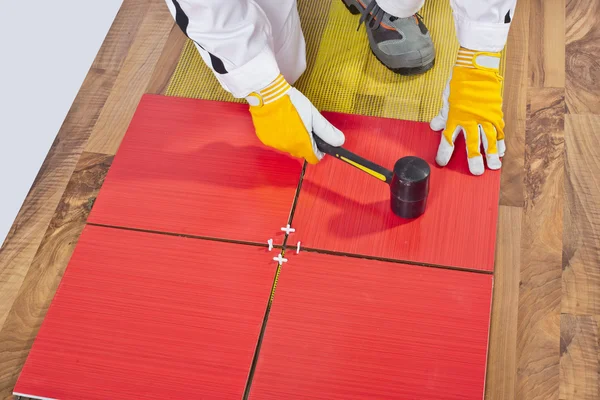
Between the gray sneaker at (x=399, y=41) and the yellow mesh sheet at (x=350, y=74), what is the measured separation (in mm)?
41

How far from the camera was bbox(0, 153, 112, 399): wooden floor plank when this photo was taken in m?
2.04

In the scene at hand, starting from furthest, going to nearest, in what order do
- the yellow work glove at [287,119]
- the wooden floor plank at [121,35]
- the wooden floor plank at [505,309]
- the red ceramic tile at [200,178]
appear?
the wooden floor plank at [121,35] → the red ceramic tile at [200,178] → the yellow work glove at [287,119] → the wooden floor plank at [505,309]

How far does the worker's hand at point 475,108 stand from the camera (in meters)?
2.03

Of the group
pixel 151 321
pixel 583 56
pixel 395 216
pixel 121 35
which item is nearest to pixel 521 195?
pixel 395 216

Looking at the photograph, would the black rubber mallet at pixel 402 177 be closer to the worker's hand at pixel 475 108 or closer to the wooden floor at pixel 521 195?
the worker's hand at pixel 475 108

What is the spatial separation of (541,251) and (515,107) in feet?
1.99

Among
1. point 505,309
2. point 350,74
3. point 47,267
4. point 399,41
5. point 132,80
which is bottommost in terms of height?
point 47,267

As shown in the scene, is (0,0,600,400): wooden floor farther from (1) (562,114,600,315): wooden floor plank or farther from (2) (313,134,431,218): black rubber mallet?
(2) (313,134,431,218): black rubber mallet

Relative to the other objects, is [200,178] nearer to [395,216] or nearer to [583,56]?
[395,216]

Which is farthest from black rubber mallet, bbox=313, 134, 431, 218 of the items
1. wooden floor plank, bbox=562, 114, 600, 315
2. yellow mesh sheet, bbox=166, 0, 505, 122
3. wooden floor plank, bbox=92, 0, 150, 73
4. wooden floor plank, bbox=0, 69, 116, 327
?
wooden floor plank, bbox=92, 0, 150, 73

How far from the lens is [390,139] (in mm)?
2236

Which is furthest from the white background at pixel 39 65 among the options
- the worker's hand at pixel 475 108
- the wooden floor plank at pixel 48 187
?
the worker's hand at pixel 475 108

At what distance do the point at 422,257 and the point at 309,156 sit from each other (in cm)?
50

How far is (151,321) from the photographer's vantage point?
1.93 metres
